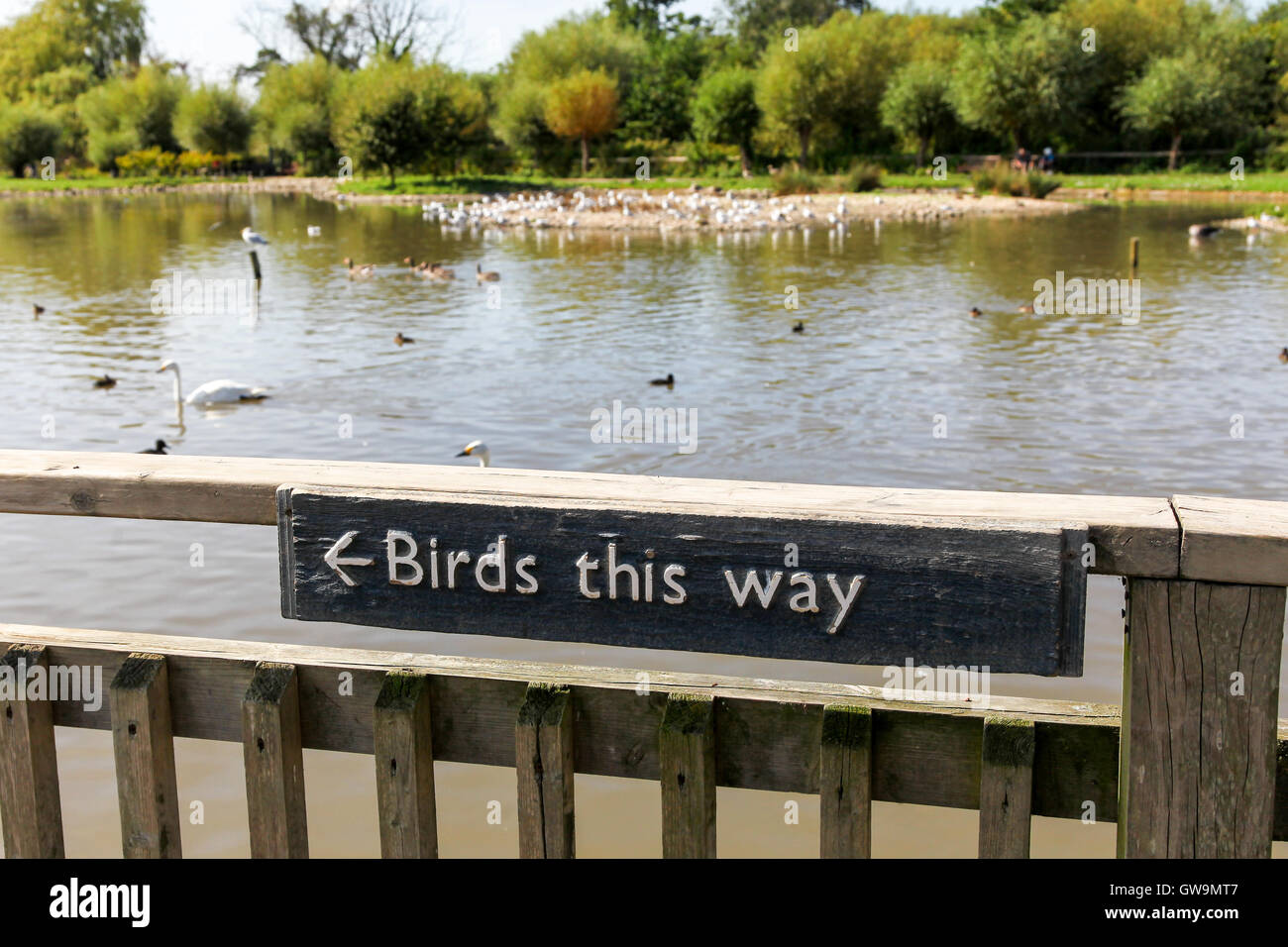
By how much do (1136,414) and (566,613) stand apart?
12.4 metres

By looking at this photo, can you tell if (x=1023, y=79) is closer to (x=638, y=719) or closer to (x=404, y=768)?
(x=638, y=719)

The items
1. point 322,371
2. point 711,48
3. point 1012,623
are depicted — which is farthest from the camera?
point 711,48

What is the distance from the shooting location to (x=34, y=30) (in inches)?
3809

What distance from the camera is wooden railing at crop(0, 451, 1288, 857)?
218cm

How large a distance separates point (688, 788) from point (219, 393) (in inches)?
513

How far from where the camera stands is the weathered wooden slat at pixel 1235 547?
81.7 inches

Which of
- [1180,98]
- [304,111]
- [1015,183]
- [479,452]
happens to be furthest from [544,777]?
[304,111]

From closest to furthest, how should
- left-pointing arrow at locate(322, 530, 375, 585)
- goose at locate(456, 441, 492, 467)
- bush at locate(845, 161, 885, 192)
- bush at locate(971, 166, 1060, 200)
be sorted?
left-pointing arrow at locate(322, 530, 375, 585) < goose at locate(456, 441, 492, 467) < bush at locate(971, 166, 1060, 200) < bush at locate(845, 161, 885, 192)

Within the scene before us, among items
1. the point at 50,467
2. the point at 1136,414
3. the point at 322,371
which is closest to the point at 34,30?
the point at 322,371

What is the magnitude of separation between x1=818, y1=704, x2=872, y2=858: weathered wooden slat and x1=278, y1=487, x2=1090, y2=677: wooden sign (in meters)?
0.27

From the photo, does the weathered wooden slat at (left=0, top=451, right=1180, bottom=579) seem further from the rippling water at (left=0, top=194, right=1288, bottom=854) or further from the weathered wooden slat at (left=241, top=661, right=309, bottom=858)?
the rippling water at (left=0, top=194, right=1288, bottom=854)

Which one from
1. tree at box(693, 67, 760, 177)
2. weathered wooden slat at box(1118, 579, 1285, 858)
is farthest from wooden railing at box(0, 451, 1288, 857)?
tree at box(693, 67, 760, 177)

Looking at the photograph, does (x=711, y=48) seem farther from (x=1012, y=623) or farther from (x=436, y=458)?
(x=1012, y=623)
